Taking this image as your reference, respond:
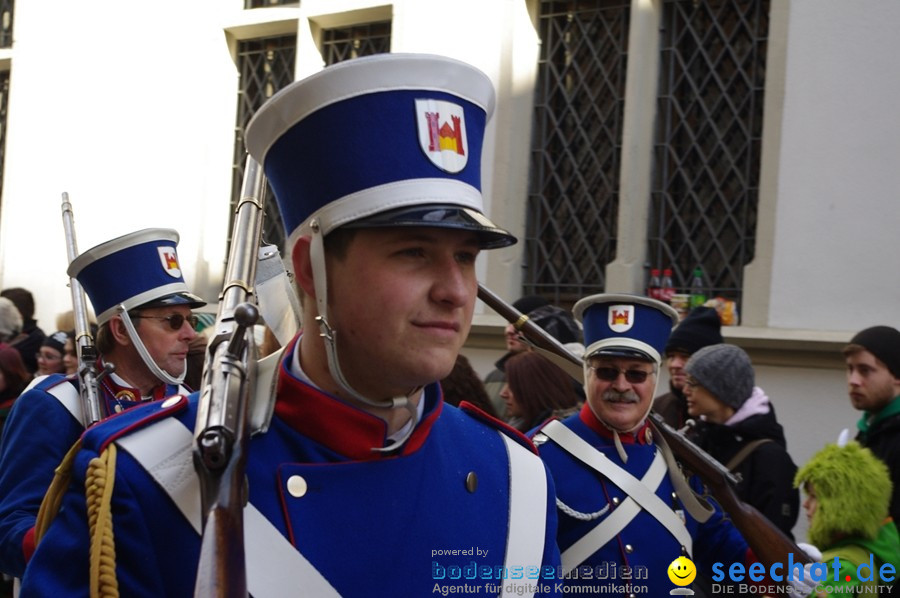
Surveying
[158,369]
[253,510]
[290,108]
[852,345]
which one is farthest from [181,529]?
[852,345]

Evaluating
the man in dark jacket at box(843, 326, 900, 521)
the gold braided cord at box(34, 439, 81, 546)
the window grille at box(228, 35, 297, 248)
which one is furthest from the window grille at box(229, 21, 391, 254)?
the gold braided cord at box(34, 439, 81, 546)

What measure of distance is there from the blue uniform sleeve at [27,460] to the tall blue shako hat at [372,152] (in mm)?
1545

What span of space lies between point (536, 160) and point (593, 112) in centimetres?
60

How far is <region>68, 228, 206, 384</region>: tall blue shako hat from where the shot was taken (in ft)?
13.3

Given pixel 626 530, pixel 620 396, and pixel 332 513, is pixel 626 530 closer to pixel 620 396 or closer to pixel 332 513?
pixel 620 396

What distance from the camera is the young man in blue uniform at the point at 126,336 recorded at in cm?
362

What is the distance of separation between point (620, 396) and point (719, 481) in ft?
1.41

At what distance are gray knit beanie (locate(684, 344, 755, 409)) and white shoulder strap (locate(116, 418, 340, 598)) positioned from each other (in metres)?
3.40

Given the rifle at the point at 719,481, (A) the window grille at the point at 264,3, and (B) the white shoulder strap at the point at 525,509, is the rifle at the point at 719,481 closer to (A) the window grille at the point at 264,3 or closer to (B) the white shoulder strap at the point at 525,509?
(B) the white shoulder strap at the point at 525,509

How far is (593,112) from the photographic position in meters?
8.70

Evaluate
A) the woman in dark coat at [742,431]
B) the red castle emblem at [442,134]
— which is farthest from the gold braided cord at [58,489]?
the woman in dark coat at [742,431]

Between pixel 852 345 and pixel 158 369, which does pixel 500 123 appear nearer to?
pixel 852 345

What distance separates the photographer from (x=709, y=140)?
805cm

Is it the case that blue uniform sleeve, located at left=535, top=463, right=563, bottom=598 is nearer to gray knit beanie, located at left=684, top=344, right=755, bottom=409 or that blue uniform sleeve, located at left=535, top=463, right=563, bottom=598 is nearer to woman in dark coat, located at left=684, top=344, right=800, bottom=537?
woman in dark coat, located at left=684, top=344, right=800, bottom=537
